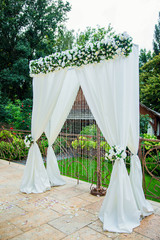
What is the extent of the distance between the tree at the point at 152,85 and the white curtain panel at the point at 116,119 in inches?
390

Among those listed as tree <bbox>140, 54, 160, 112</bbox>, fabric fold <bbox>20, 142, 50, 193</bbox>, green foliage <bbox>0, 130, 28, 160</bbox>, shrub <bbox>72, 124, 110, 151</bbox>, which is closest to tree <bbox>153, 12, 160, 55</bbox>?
tree <bbox>140, 54, 160, 112</bbox>

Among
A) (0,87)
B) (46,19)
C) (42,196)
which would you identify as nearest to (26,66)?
(0,87)

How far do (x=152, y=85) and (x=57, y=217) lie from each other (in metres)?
11.1

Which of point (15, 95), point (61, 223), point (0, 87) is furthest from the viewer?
point (15, 95)

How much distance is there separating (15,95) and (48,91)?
372 inches

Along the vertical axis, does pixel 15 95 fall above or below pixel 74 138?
above

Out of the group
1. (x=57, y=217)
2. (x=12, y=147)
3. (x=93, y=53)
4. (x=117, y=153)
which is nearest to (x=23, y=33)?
(x=12, y=147)

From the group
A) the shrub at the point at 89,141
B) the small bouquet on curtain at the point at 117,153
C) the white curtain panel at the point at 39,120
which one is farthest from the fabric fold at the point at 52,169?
the small bouquet on curtain at the point at 117,153

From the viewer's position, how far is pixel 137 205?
9.56 ft

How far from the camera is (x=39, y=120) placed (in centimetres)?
404

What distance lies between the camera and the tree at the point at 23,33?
11.2m

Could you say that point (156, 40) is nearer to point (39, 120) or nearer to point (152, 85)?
point (152, 85)

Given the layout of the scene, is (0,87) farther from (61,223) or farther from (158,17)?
(158,17)

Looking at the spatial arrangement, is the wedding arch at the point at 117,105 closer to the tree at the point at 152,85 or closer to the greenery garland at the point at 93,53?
the greenery garland at the point at 93,53
